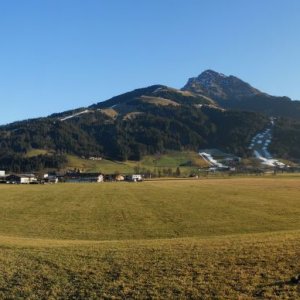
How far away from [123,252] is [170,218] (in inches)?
1294

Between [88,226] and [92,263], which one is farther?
[88,226]

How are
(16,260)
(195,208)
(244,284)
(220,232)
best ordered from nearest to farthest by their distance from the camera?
(244,284), (16,260), (220,232), (195,208)

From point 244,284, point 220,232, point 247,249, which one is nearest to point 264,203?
point 220,232

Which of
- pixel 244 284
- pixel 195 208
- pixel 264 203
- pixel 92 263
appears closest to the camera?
pixel 244 284

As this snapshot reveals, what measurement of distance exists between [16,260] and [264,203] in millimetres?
54901

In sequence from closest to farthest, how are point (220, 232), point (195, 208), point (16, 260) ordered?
point (16, 260) < point (220, 232) < point (195, 208)

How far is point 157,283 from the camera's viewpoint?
61.3 feet

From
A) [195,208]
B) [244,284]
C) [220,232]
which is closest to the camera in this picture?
[244,284]

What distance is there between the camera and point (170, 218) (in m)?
57.0

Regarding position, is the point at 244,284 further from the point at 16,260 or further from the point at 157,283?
the point at 16,260

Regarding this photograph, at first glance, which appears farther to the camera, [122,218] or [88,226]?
[122,218]

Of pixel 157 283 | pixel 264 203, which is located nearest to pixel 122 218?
pixel 264 203

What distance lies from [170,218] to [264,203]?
72.7 feet

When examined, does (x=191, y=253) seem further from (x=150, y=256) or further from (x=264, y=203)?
(x=264, y=203)
